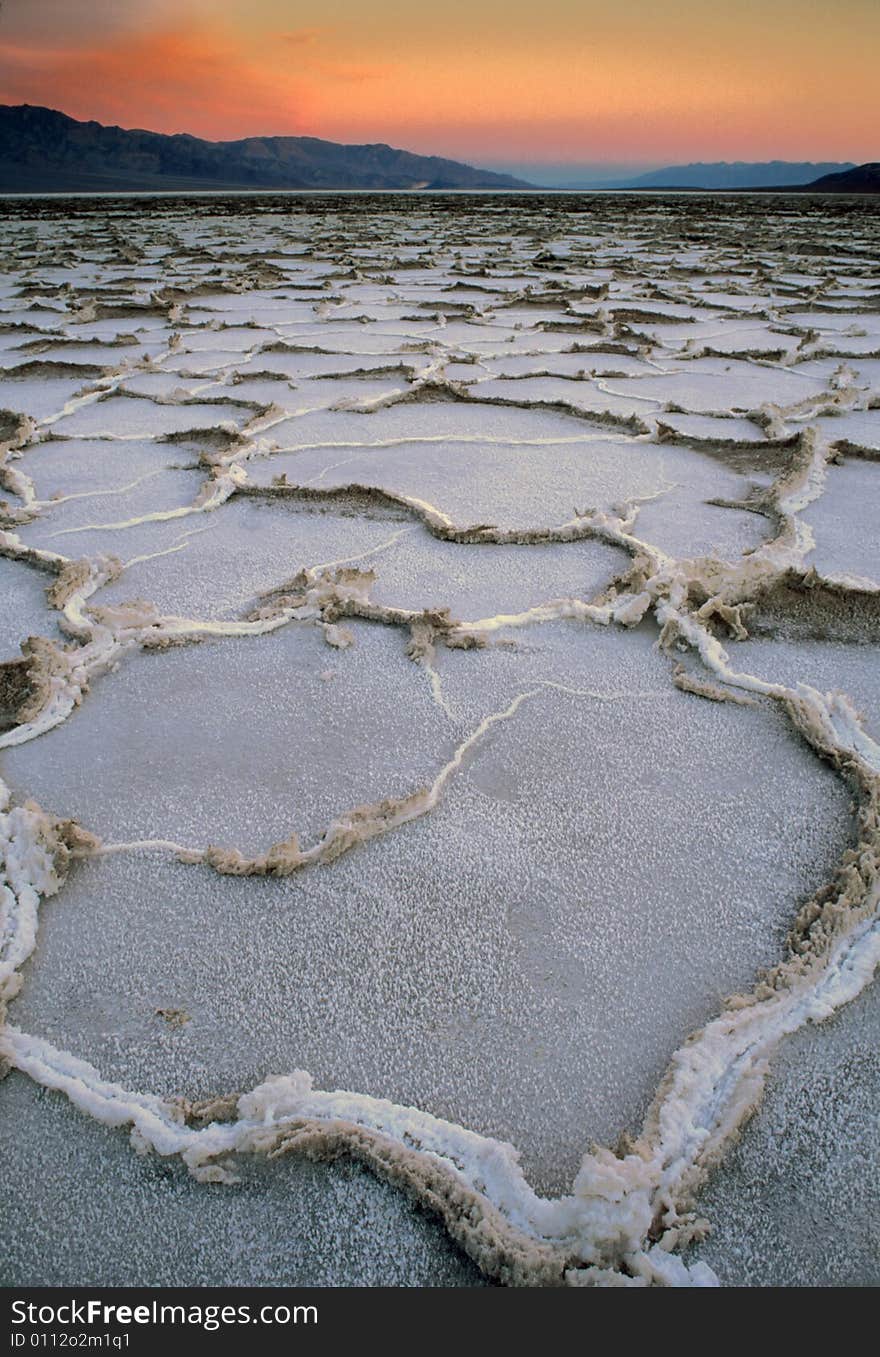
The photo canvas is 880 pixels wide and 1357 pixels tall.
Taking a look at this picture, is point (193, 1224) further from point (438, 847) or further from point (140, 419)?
point (140, 419)

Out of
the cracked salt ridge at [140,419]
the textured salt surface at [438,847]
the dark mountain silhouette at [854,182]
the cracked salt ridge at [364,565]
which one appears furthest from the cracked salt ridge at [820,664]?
the dark mountain silhouette at [854,182]

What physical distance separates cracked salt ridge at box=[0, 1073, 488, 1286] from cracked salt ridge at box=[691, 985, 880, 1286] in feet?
0.78

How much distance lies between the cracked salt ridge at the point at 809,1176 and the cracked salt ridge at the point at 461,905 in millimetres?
107

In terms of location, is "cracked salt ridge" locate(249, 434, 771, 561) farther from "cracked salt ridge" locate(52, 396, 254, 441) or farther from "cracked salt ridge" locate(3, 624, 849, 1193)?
"cracked salt ridge" locate(3, 624, 849, 1193)

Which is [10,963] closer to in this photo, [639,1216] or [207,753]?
[207,753]

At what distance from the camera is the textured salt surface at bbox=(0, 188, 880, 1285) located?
799 millimetres

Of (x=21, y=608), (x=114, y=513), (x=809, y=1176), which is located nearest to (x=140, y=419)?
(x=114, y=513)

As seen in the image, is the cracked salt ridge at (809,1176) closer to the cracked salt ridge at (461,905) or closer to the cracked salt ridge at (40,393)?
the cracked salt ridge at (461,905)

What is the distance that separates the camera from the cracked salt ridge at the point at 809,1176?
75 centimetres

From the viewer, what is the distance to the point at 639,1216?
748 millimetres

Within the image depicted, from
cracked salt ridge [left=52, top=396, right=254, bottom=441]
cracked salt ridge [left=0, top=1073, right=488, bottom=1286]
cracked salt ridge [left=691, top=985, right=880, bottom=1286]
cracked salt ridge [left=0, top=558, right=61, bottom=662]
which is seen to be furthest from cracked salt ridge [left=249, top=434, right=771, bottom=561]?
cracked salt ridge [left=0, top=1073, right=488, bottom=1286]

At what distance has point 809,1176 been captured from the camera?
81cm

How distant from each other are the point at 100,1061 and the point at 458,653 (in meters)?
0.98
